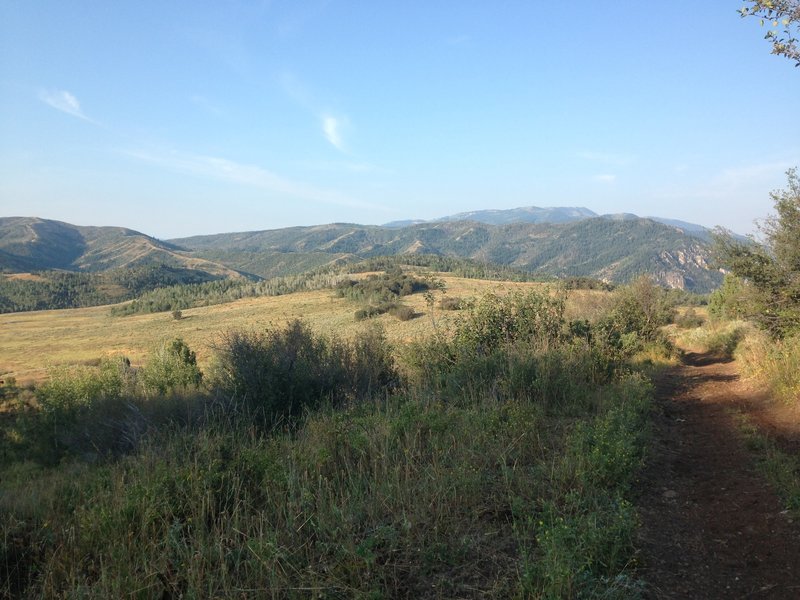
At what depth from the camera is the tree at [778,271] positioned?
11289 mm

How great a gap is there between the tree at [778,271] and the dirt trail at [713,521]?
518 centimetres

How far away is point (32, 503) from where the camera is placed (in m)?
4.25

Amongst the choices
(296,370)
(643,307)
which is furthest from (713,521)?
(643,307)

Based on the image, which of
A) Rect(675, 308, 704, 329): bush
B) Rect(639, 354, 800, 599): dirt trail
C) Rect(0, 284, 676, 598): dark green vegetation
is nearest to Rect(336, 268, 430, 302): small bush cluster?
Rect(675, 308, 704, 329): bush

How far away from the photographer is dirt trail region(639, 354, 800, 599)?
11.3 feet

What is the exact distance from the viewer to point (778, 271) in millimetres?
11633

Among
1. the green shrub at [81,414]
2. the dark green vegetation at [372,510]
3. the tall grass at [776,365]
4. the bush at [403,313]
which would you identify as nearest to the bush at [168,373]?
the green shrub at [81,414]

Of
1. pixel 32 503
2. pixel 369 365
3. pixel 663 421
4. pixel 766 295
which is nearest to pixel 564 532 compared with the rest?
pixel 32 503

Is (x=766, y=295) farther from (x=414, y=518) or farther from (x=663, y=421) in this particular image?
(x=414, y=518)

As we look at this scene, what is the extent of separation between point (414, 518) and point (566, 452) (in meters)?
2.04

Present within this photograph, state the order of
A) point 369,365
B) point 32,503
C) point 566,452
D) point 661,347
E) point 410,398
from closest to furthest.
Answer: point 32,503
point 566,452
point 410,398
point 369,365
point 661,347

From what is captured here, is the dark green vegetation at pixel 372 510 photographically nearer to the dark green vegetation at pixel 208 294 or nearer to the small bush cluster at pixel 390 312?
the small bush cluster at pixel 390 312

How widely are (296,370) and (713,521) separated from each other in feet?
23.2

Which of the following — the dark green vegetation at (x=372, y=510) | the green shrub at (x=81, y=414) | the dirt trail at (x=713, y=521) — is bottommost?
the green shrub at (x=81, y=414)
